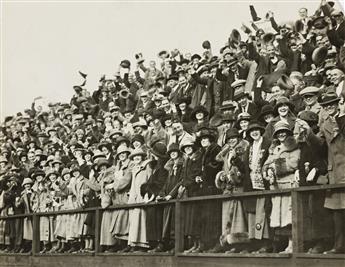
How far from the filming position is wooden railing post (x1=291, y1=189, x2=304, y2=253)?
22.6ft

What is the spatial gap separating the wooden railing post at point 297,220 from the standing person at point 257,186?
1.38ft

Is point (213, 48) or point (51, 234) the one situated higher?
point (213, 48)

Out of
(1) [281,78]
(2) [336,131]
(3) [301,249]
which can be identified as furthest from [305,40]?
(3) [301,249]

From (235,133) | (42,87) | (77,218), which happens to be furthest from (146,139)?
(42,87)

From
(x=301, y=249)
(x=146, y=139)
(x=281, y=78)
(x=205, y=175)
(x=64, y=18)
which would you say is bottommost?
(x=301, y=249)

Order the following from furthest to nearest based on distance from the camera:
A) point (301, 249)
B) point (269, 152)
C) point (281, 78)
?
point (281, 78) → point (269, 152) → point (301, 249)

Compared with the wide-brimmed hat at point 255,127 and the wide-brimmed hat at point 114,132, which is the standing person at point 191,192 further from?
the wide-brimmed hat at point 114,132

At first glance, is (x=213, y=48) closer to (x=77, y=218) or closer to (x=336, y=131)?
(x=77, y=218)

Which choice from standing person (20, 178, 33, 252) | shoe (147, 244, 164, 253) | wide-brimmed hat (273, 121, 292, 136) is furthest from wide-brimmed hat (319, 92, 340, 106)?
standing person (20, 178, 33, 252)

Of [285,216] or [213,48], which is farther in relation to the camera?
[213,48]

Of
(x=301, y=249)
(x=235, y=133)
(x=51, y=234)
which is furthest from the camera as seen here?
(x=51, y=234)

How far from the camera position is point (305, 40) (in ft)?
32.0

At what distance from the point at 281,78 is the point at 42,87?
7.91m

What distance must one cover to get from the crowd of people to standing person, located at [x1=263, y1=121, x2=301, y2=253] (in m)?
0.01
